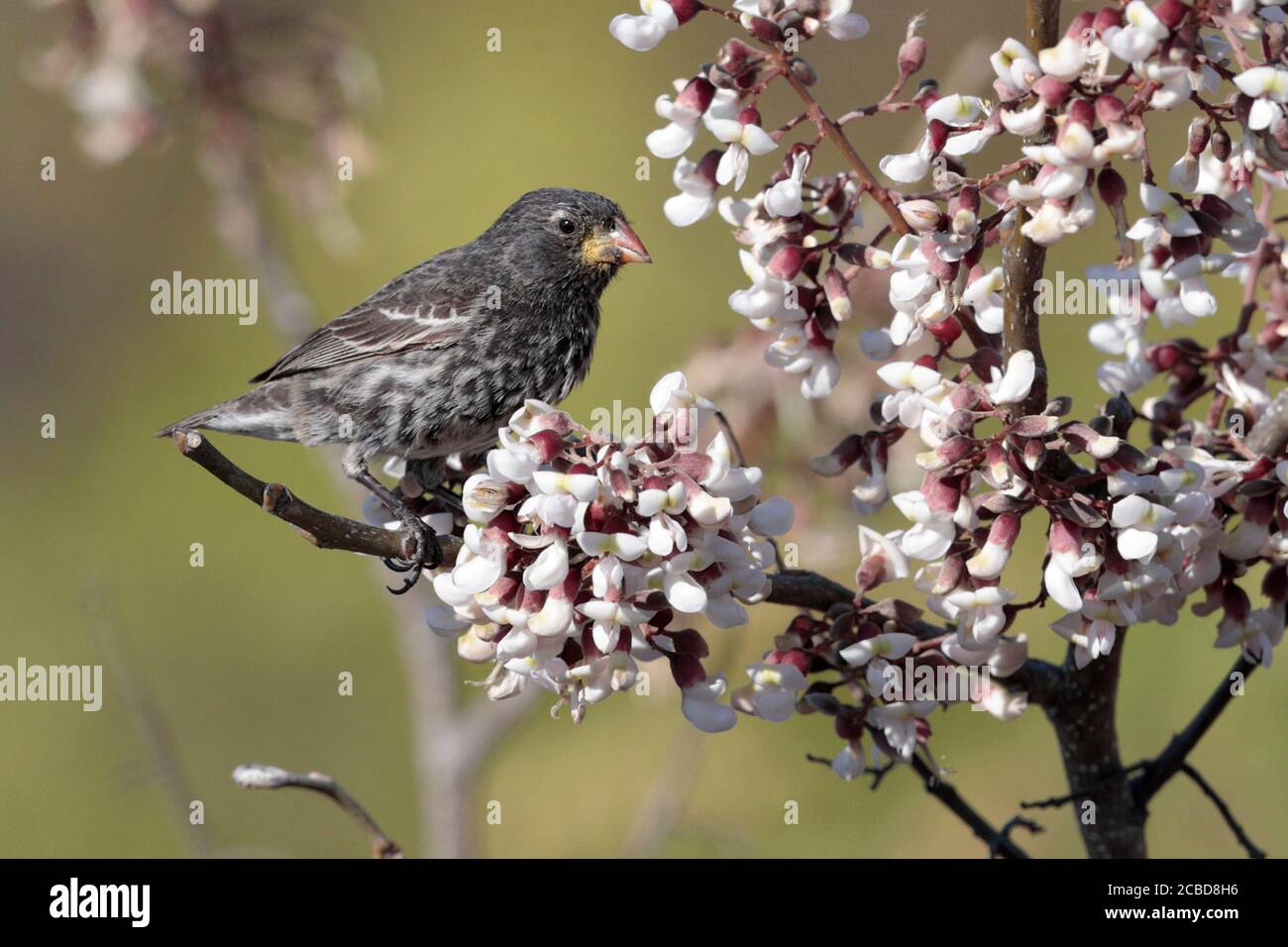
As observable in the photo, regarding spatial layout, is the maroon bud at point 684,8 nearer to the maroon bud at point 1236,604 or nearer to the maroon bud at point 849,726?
the maroon bud at point 849,726

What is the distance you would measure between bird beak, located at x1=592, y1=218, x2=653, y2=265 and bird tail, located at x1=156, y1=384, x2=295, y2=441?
84 cm

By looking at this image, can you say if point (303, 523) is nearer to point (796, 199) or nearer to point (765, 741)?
point (796, 199)

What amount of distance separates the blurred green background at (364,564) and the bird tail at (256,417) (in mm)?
167

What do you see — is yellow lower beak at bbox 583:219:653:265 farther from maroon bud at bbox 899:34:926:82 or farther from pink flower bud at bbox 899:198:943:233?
pink flower bud at bbox 899:198:943:233

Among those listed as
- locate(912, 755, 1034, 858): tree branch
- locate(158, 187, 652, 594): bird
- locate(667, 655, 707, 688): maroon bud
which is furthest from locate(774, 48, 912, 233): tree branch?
locate(158, 187, 652, 594): bird

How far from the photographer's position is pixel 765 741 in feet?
15.8

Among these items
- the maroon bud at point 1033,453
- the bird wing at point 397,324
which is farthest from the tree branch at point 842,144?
the bird wing at point 397,324

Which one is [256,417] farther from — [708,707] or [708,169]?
[708,707]

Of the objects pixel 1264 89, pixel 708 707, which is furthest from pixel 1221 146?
pixel 708 707

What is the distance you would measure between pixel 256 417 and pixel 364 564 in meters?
1.93

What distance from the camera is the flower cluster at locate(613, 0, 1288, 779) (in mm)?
1812

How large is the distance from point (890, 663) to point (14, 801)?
3.98 meters

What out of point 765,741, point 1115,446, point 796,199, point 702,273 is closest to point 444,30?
point 702,273

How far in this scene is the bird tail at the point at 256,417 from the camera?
11.5 ft
